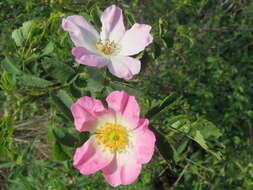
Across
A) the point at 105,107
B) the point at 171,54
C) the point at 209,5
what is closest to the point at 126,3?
the point at 171,54

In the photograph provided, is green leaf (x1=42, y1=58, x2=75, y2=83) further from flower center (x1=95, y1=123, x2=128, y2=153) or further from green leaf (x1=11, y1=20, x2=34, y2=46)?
flower center (x1=95, y1=123, x2=128, y2=153)

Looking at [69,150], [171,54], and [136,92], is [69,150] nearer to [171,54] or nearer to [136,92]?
[136,92]

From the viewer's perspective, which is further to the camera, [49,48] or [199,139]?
[49,48]

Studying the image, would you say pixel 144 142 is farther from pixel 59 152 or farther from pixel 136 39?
pixel 136 39

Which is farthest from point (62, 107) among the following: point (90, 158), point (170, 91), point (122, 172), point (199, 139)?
point (170, 91)

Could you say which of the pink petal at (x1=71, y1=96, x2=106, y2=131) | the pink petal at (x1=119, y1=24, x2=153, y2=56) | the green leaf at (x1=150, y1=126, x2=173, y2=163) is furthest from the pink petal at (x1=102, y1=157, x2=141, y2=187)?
the pink petal at (x1=119, y1=24, x2=153, y2=56)

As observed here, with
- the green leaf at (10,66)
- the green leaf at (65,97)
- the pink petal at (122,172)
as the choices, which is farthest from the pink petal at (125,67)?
the green leaf at (10,66)

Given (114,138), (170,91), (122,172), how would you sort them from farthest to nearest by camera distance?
(170,91) → (114,138) → (122,172)
